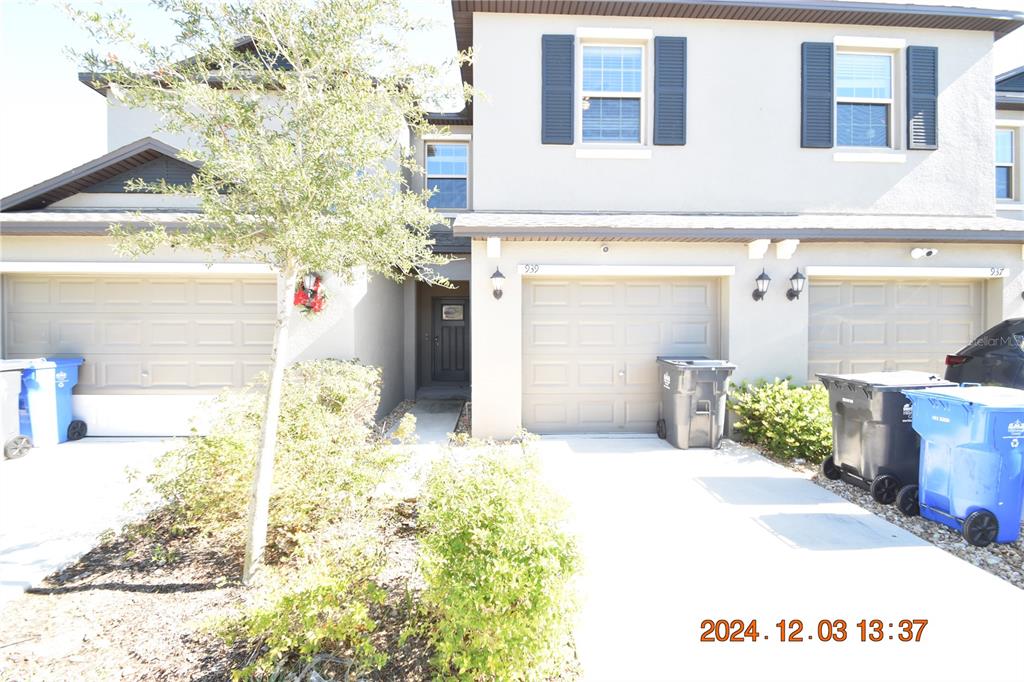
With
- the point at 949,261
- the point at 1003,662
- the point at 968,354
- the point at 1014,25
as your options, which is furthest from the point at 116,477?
the point at 1014,25

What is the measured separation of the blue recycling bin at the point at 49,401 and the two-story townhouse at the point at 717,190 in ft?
19.7

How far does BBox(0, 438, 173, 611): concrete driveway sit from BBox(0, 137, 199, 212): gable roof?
3746 millimetres

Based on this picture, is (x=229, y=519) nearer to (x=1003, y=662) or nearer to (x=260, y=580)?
(x=260, y=580)

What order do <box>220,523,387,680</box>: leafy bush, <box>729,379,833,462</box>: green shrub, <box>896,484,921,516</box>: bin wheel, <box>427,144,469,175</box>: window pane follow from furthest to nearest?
<box>427,144,469,175</box>: window pane < <box>729,379,833,462</box>: green shrub < <box>896,484,921,516</box>: bin wheel < <box>220,523,387,680</box>: leafy bush

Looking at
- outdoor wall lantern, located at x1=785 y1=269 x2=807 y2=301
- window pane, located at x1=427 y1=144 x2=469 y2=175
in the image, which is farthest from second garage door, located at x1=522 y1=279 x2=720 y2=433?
window pane, located at x1=427 y1=144 x2=469 y2=175

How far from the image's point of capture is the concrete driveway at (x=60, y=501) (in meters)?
3.62

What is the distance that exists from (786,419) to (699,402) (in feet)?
3.49

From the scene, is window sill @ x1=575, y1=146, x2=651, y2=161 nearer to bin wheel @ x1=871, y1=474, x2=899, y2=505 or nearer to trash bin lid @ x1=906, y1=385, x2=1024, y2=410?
trash bin lid @ x1=906, y1=385, x2=1024, y2=410

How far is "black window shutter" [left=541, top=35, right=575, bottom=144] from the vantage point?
23.7 ft

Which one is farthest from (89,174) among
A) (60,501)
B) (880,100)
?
(880,100)

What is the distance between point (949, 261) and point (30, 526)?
1186cm

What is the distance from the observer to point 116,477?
5551 millimetres

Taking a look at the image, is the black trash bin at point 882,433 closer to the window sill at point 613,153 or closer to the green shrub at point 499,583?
the green shrub at point 499,583
